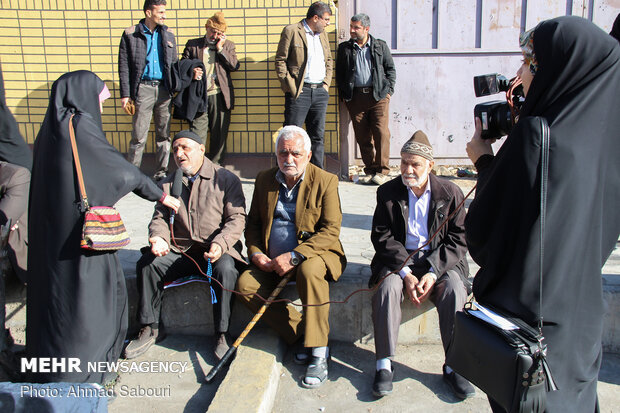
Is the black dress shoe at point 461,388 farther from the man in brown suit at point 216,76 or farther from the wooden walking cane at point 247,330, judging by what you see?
the man in brown suit at point 216,76

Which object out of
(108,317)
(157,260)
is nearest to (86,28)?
(157,260)

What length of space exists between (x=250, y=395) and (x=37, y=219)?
1488 mm

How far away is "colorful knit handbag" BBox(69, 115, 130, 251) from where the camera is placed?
9.29 feet

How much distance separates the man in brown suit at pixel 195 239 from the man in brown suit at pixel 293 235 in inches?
5.4

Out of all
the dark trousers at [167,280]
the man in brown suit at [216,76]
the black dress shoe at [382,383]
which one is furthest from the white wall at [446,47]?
the black dress shoe at [382,383]

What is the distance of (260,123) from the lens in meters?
7.33

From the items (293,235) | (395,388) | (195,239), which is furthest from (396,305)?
(195,239)

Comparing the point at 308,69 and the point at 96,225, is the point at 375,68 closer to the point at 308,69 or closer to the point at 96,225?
the point at 308,69

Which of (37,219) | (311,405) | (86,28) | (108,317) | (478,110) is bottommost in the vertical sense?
(311,405)

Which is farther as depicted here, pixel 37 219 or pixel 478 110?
pixel 37 219

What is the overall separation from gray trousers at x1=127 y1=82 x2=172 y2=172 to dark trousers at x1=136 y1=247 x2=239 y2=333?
3537mm

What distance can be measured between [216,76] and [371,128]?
2065mm

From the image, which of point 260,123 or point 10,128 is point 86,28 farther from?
point 10,128

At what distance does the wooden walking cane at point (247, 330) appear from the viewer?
326cm
